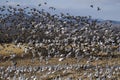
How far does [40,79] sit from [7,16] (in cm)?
8741

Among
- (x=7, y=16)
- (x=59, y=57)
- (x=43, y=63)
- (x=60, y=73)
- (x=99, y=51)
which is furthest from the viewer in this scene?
(x=7, y=16)

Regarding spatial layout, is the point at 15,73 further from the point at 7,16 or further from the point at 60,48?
the point at 7,16

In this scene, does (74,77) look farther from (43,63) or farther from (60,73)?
(43,63)

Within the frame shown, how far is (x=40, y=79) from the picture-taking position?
43594 millimetres

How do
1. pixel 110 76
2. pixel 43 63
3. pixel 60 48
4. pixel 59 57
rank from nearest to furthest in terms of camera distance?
pixel 110 76 → pixel 43 63 → pixel 59 57 → pixel 60 48

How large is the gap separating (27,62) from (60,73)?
15258mm

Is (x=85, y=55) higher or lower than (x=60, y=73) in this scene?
lower

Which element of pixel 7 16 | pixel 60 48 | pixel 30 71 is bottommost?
pixel 7 16

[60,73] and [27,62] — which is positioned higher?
[60,73]

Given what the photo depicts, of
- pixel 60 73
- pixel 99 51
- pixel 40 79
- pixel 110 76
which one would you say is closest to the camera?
pixel 110 76

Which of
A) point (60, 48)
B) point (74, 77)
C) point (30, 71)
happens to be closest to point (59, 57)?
point (60, 48)

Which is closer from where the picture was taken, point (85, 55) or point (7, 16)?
point (85, 55)

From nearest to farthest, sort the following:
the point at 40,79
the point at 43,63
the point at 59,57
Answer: the point at 40,79, the point at 43,63, the point at 59,57

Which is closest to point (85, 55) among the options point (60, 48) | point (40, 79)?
point (60, 48)
